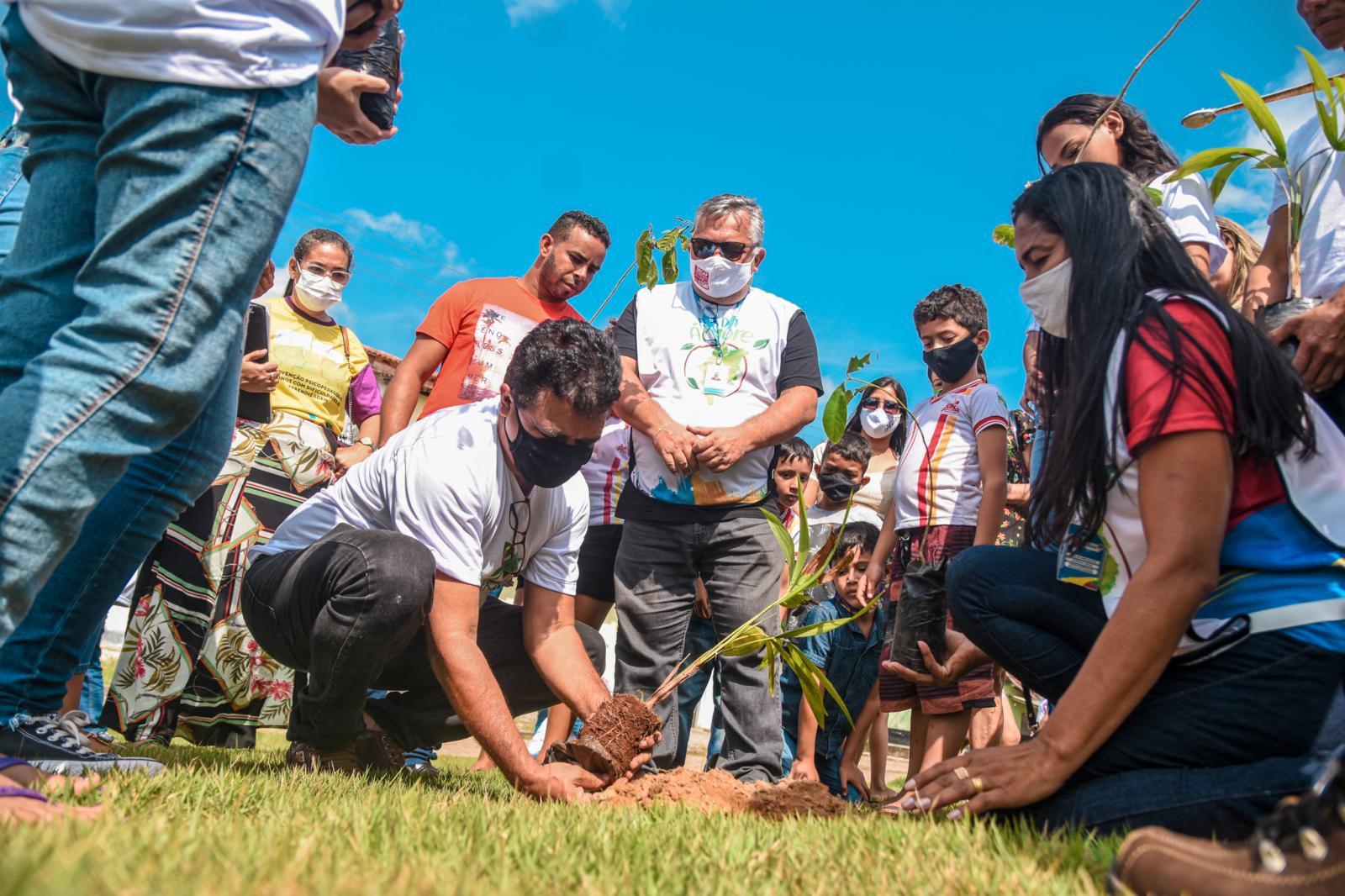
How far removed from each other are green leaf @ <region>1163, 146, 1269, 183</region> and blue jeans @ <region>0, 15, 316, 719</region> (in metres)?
2.67

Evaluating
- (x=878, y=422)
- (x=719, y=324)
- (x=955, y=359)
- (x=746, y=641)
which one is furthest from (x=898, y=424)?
(x=746, y=641)

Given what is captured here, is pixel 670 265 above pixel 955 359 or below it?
above

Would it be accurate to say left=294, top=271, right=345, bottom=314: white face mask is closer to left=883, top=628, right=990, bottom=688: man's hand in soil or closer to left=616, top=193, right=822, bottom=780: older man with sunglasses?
left=616, top=193, right=822, bottom=780: older man with sunglasses

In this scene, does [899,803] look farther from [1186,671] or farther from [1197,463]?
[1197,463]

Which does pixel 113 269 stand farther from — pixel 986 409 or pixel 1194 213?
pixel 986 409

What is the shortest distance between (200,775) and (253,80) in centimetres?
166

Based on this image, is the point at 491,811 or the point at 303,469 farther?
the point at 303,469

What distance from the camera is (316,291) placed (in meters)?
5.53

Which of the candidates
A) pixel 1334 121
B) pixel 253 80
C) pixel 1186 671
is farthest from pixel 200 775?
pixel 1334 121

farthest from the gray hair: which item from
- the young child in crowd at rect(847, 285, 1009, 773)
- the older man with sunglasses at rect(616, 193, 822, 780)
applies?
the young child in crowd at rect(847, 285, 1009, 773)

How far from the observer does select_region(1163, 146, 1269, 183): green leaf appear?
321 centimetres

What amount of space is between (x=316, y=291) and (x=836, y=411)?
3.19 meters

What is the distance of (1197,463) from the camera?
204cm

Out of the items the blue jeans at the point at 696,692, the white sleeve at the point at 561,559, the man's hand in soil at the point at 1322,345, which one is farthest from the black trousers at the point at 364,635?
the man's hand in soil at the point at 1322,345
